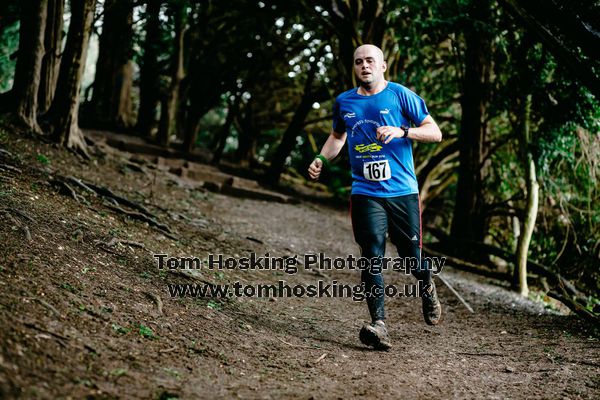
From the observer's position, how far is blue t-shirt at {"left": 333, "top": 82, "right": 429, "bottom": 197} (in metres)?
4.08

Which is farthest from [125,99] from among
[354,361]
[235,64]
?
[354,361]

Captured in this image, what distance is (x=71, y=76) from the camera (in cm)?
824

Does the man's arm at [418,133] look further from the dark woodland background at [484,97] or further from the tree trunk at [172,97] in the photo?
the tree trunk at [172,97]

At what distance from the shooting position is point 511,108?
7773 mm

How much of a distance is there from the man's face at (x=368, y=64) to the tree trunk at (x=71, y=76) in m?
5.64

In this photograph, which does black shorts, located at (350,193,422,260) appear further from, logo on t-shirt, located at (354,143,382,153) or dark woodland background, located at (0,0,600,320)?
dark woodland background, located at (0,0,600,320)

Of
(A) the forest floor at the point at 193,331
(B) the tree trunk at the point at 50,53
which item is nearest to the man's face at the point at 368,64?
(A) the forest floor at the point at 193,331

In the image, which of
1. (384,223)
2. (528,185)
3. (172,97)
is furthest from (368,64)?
(172,97)

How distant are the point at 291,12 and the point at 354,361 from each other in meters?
11.2

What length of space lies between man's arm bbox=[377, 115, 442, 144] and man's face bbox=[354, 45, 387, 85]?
1.50ft

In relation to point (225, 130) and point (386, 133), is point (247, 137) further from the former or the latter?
point (386, 133)

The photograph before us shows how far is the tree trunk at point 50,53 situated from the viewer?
8609 millimetres

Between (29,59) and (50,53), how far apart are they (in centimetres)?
45

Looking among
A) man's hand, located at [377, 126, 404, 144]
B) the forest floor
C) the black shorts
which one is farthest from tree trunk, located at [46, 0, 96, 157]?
man's hand, located at [377, 126, 404, 144]
